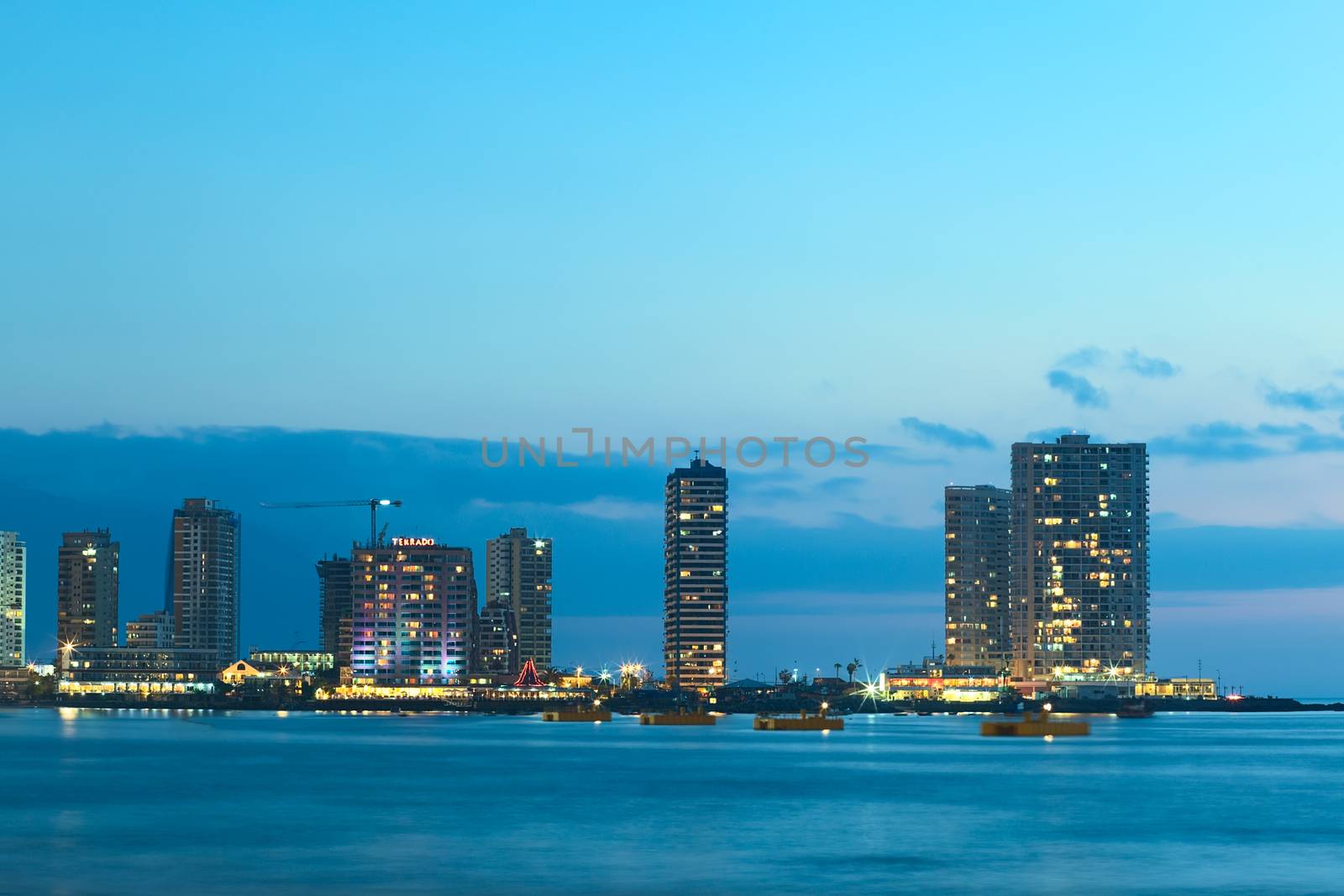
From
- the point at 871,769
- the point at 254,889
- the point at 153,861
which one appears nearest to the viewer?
the point at 254,889

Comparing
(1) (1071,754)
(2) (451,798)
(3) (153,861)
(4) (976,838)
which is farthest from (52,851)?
(1) (1071,754)

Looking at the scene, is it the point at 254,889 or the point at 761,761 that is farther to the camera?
the point at 761,761

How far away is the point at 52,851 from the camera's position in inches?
3219

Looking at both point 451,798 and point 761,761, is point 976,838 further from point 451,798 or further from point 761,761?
point 761,761

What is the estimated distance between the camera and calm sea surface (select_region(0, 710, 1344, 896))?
7444 centimetres

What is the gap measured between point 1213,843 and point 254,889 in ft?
159

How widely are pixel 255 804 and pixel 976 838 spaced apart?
43711 millimetres

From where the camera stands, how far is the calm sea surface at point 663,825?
74438 millimetres

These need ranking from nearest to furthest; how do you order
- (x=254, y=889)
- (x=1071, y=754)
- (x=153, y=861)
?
(x=254, y=889)
(x=153, y=861)
(x=1071, y=754)

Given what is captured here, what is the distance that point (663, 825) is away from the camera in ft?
316

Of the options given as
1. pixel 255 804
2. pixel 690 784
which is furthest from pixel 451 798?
pixel 690 784

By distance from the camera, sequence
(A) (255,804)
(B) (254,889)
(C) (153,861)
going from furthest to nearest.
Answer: (A) (255,804)
(C) (153,861)
(B) (254,889)

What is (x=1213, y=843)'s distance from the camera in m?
91.1

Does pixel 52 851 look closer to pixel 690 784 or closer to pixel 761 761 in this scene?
pixel 690 784
